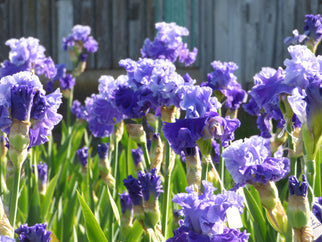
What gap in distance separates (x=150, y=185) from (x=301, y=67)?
1.46ft

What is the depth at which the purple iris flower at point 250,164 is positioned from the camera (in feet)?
3.58

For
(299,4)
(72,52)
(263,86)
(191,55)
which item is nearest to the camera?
(263,86)

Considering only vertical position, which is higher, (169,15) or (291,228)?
(169,15)

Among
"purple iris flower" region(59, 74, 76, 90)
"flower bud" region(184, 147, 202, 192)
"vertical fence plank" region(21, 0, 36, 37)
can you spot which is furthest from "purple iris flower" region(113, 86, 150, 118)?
"vertical fence plank" region(21, 0, 36, 37)

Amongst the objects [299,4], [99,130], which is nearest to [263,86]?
[99,130]

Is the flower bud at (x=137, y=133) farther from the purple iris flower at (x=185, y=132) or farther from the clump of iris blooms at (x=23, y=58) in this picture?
the clump of iris blooms at (x=23, y=58)

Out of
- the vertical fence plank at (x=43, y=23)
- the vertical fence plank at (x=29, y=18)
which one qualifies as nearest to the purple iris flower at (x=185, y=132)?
the vertical fence plank at (x=43, y=23)

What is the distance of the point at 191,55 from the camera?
106 inches

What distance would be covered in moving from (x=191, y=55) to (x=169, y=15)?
163 inches

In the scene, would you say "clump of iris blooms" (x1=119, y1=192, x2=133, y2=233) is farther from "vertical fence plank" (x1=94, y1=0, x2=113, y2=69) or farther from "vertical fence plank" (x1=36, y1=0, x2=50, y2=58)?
"vertical fence plank" (x1=36, y1=0, x2=50, y2=58)

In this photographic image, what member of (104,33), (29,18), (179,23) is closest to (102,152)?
(179,23)

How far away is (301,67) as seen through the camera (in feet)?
4.08

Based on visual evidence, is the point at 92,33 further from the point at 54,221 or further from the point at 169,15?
the point at 54,221

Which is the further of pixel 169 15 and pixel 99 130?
pixel 169 15
